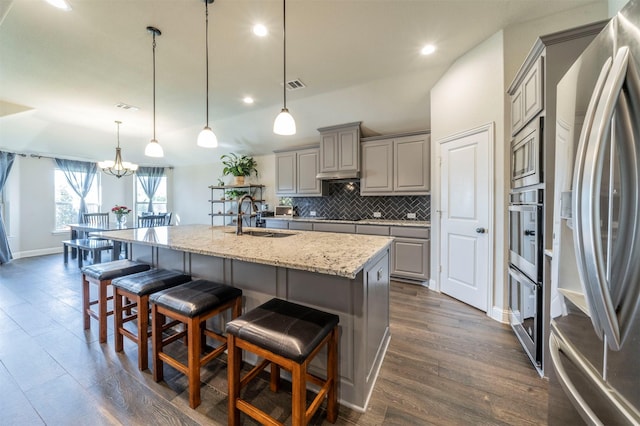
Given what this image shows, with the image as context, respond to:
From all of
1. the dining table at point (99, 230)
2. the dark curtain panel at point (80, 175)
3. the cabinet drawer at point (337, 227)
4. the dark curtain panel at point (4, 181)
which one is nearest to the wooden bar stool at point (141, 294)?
the cabinet drawer at point (337, 227)

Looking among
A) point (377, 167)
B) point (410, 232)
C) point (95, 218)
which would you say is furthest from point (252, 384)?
point (95, 218)

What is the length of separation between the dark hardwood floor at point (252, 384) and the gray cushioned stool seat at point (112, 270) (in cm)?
58

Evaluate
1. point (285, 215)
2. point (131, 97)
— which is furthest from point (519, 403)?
point (131, 97)

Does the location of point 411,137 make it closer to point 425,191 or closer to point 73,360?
point 425,191

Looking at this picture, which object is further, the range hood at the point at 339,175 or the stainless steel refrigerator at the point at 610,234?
the range hood at the point at 339,175

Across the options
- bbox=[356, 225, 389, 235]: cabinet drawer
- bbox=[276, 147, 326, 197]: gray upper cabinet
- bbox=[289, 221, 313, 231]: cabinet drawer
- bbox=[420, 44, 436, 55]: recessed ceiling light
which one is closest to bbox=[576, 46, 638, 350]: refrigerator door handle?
bbox=[420, 44, 436, 55]: recessed ceiling light

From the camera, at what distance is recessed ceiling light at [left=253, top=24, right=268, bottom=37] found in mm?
2215

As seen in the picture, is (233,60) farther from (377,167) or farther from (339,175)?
(377,167)

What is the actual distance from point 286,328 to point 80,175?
24.5 ft

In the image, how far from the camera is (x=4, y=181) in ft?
15.5

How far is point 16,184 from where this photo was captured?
4.94m

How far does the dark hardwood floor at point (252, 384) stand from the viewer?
135cm

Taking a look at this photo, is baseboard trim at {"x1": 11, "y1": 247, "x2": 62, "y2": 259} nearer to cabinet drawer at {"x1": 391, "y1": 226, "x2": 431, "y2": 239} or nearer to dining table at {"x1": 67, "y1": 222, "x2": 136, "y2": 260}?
dining table at {"x1": 67, "y1": 222, "x2": 136, "y2": 260}

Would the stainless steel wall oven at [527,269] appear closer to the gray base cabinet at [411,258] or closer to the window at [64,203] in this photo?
the gray base cabinet at [411,258]
